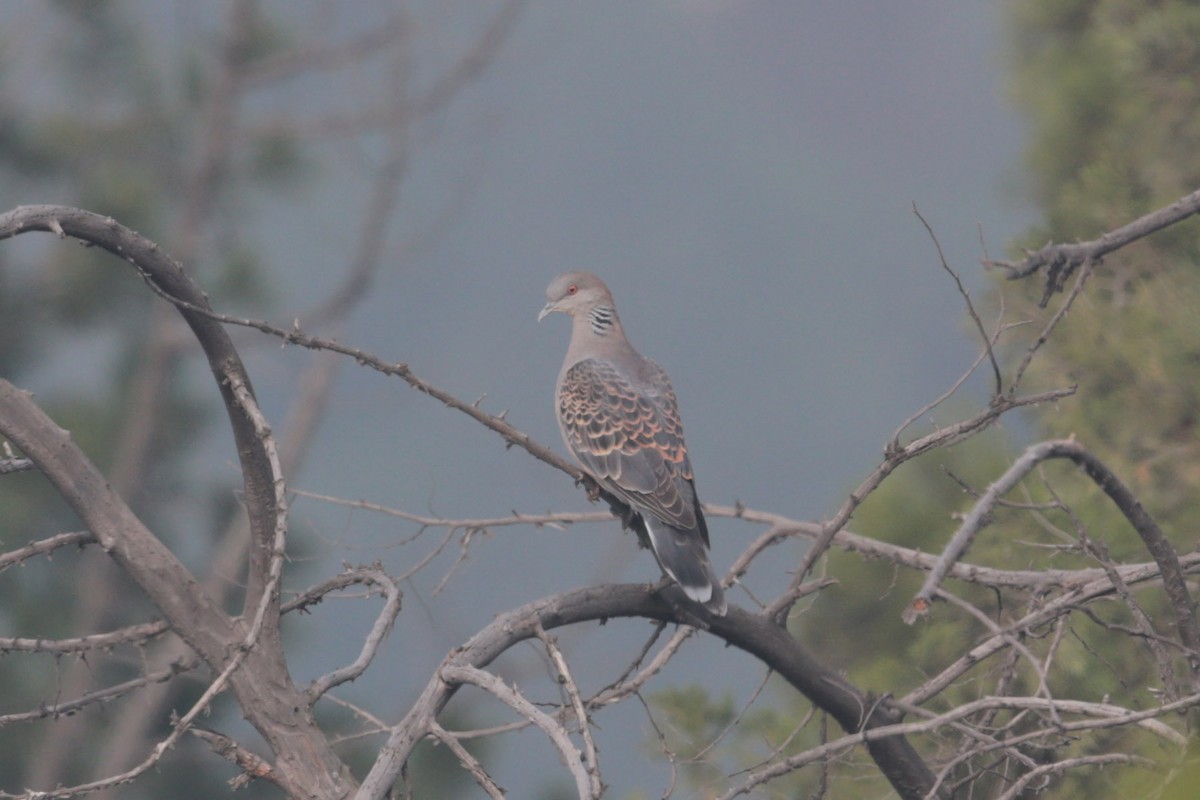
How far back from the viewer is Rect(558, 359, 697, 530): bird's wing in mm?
3238

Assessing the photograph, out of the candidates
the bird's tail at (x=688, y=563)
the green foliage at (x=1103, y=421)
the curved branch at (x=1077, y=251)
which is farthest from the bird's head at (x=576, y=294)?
the curved branch at (x=1077, y=251)

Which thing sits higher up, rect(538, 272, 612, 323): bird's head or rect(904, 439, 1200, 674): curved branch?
rect(538, 272, 612, 323): bird's head

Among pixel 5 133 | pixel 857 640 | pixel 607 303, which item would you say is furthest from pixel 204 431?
pixel 607 303

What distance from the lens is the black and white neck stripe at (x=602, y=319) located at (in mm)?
4086

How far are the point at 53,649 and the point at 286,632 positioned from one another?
7.01 m

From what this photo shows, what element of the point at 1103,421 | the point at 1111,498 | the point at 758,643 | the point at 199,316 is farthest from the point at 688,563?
the point at 1103,421

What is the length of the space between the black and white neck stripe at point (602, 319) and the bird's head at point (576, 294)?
17 mm

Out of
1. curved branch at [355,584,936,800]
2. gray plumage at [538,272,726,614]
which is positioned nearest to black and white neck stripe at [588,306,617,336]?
gray plumage at [538,272,726,614]

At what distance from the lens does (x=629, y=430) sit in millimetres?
3512

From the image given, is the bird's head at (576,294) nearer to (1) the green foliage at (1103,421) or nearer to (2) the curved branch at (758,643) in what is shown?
(1) the green foliage at (1103,421)

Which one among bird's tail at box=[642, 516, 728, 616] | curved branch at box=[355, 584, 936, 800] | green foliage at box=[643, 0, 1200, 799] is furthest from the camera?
green foliage at box=[643, 0, 1200, 799]

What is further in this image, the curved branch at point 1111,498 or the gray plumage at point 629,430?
the gray plumage at point 629,430

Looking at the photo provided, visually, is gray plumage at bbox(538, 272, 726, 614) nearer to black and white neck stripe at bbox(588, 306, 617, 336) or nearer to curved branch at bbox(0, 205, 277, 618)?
→ black and white neck stripe at bbox(588, 306, 617, 336)

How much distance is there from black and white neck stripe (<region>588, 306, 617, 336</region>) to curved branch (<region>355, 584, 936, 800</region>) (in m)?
1.47
